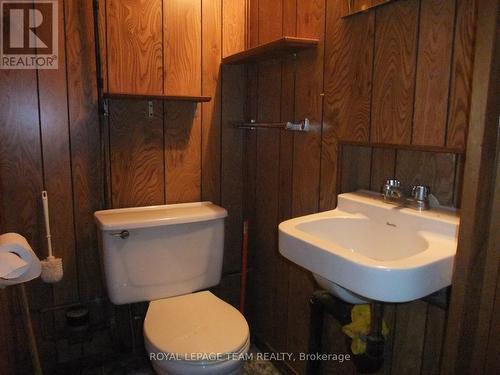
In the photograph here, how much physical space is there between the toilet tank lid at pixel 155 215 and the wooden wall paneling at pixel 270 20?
0.85m

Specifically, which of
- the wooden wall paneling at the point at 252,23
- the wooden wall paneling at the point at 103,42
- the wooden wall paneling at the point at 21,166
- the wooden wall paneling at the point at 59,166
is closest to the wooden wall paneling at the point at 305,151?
the wooden wall paneling at the point at 252,23

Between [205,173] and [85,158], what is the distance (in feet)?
1.90

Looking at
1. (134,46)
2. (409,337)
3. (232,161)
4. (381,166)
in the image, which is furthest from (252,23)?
(409,337)

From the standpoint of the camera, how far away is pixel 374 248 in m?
1.32

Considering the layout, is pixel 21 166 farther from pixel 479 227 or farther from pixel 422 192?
pixel 479 227

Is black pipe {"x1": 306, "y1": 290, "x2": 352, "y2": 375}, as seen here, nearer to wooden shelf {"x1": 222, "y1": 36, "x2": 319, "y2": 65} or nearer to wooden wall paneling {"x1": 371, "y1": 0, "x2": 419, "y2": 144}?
wooden wall paneling {"x1": 371, "y1": 0, "x2": 419, "y2": 144}

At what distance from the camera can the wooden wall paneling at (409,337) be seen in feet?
3.96

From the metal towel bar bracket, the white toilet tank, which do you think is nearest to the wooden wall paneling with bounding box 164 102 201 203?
the white toilet tank

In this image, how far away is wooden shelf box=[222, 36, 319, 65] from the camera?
4.88 feet

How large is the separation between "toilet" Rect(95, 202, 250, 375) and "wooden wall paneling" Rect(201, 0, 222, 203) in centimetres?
16

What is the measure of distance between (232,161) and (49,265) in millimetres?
990

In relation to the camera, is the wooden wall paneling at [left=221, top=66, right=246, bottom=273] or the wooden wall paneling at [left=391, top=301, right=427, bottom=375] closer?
the wooden wall paneling at [left=391, top=301, right=427, bottom=375]

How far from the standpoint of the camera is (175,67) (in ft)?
6.08

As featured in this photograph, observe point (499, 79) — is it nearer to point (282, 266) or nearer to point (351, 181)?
point (351, 181)
